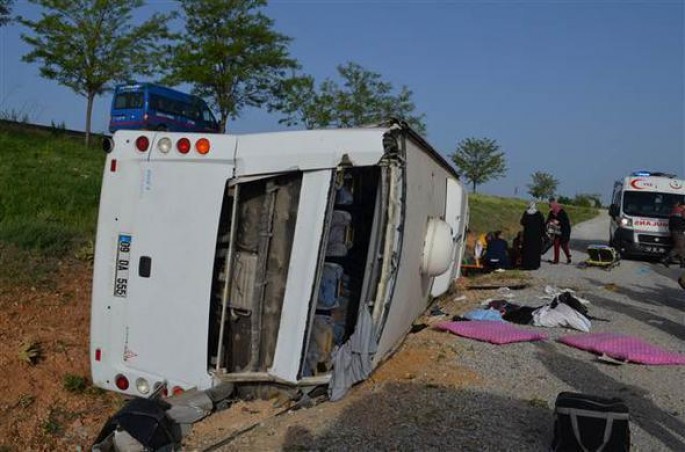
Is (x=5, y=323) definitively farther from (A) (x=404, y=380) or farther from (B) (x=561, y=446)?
(B) (x=561, y=446)

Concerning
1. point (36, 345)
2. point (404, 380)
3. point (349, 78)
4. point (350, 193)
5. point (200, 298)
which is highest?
point (349, 78)

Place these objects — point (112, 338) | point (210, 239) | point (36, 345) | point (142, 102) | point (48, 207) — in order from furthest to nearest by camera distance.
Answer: point (142, 102) → point (48, 207) → point (36, 345) → point (112, 338) → point (210, 239)

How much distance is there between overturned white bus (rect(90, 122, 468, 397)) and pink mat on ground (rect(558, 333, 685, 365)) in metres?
2.92

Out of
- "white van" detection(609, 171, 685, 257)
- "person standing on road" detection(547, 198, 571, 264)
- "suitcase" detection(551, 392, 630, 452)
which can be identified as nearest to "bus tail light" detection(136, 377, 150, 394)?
"suitcase" detection(551, 392, 630, 452)

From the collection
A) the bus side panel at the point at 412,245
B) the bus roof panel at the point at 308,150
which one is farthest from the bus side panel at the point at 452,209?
the bus roof panel at the point at 308,150

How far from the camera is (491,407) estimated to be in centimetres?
496

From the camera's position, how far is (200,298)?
4637mm

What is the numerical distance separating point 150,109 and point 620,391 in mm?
19434

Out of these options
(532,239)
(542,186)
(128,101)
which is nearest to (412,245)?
(532,239)

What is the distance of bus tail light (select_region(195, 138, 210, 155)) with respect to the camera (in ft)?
15.1

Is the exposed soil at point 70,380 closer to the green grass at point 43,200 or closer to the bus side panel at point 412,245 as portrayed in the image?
the bus side panel at point 412,245

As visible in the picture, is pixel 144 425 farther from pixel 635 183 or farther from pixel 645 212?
pixel 635 183

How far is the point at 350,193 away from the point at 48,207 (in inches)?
324

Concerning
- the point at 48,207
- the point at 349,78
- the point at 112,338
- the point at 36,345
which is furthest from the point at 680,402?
the point at 349,78
